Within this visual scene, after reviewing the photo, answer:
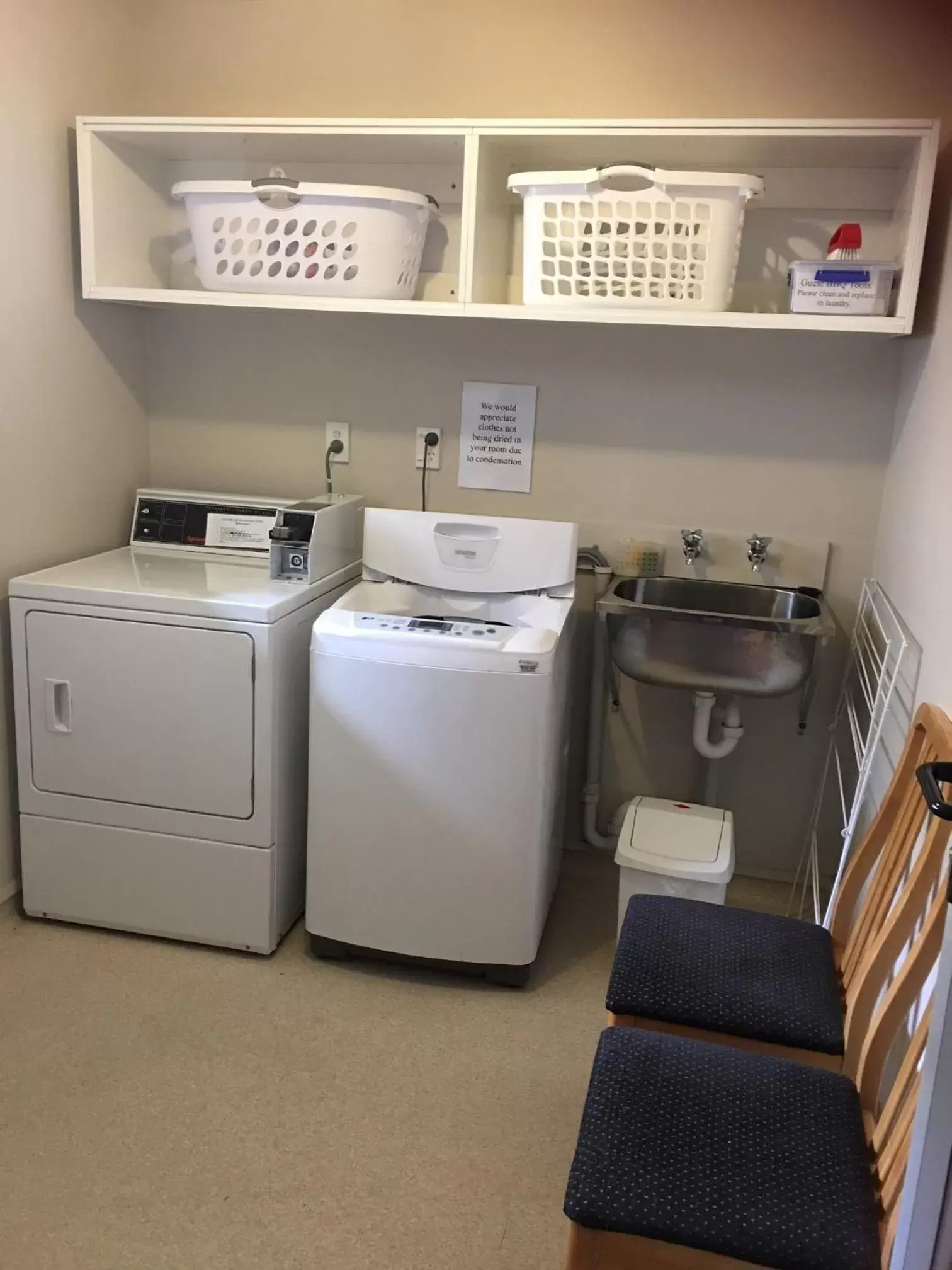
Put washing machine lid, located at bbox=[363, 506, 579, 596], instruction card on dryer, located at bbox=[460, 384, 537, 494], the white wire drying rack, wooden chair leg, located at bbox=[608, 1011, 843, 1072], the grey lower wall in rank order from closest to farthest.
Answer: wooden chair leg, located at bbox=[608, 1011, 843, 1072], the white wire drying rack, washing machine lid, located at bbox=[363, 506, 579, 596], the grey lower wall, instruction card on dryer, located at bbox=[460, 384, 537, 494]

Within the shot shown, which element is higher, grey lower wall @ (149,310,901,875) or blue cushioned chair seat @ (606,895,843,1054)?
grey lower wall @ (149,310,901,875)

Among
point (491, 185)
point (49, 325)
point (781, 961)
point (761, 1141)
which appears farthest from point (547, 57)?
point (761, 1141)

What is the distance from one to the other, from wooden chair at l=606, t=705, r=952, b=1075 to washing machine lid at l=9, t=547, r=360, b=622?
3.47 ft

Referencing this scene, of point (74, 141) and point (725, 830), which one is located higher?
point (74, 141)

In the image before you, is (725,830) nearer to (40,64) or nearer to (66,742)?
(66,742)

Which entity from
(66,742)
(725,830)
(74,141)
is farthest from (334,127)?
(725,830)

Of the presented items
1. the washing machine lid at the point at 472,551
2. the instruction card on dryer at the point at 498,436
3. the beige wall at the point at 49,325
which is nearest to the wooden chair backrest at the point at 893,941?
the washing machine lid at the point at 472,551

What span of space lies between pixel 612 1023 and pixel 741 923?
308 mm

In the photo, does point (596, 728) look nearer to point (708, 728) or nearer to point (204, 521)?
point (708, 728)

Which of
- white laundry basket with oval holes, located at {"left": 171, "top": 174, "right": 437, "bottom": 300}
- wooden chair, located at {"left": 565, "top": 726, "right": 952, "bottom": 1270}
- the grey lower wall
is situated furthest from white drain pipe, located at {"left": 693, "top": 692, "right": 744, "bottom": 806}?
white laundry basket with oval holes, located at {"left": 171, "top": 174, "right": 437, "bottom": 300}

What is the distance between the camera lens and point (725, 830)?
2.44 m

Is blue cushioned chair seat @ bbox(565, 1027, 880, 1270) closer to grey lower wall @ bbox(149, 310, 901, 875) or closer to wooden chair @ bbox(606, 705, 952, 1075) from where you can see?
wooden chair @ bbox(606, 705, 952, 1075)

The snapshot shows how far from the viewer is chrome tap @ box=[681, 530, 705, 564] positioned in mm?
2639

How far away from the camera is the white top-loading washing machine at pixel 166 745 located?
7.39 ft
